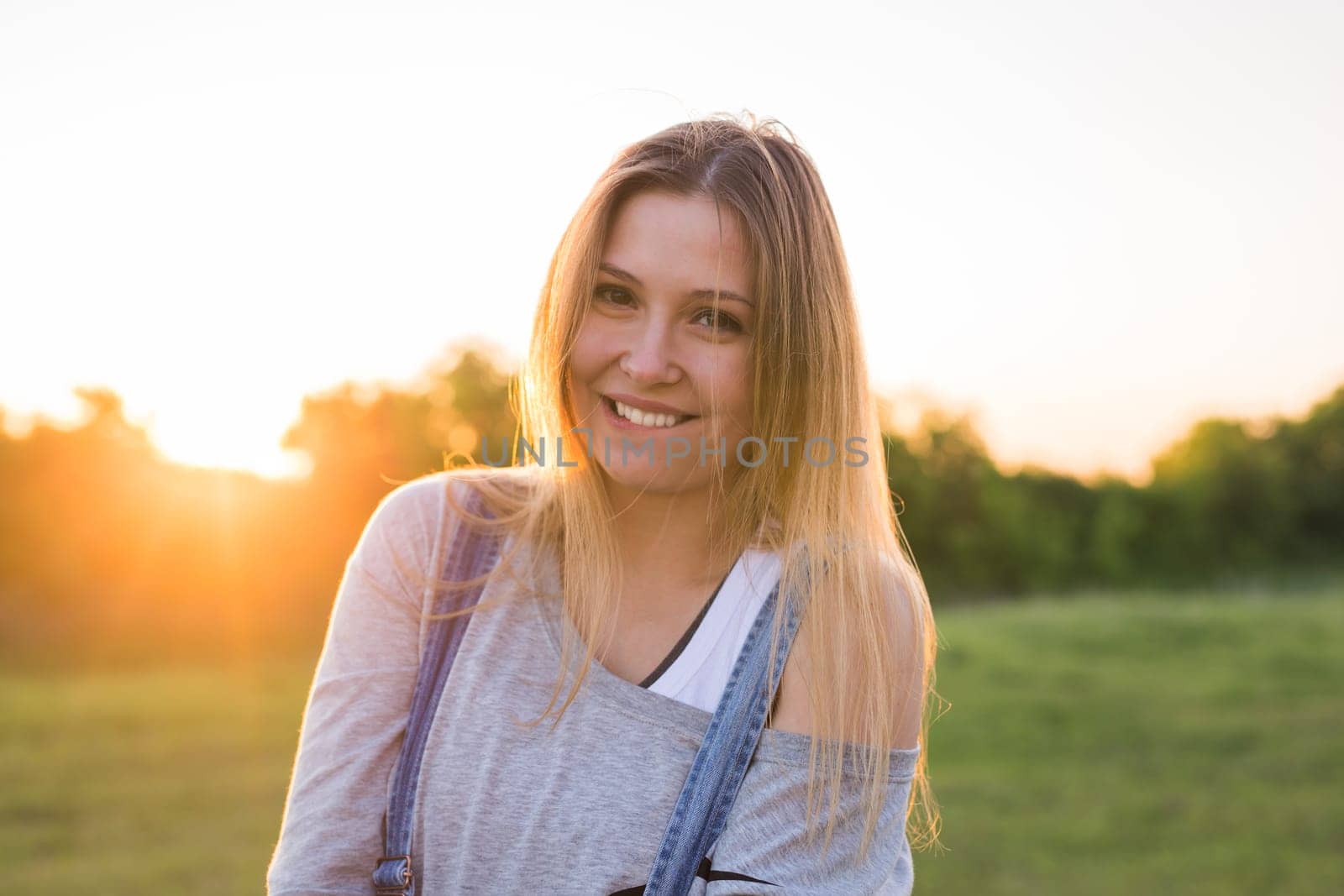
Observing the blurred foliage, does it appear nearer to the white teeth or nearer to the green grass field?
the white teeth

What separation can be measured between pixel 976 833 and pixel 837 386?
4837 mm

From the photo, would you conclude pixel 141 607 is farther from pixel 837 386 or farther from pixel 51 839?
pixel 837 386

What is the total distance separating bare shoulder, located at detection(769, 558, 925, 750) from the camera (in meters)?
1.75

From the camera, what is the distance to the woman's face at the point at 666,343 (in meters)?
1.83

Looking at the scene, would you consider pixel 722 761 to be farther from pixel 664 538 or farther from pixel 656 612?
pixel 664 538

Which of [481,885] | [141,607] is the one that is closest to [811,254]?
[481,885]

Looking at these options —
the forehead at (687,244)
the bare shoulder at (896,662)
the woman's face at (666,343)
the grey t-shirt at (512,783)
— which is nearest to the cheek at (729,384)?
the woman's face at (666,343)

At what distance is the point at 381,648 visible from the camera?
177 cm

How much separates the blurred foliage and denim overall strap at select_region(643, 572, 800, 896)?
781 mm

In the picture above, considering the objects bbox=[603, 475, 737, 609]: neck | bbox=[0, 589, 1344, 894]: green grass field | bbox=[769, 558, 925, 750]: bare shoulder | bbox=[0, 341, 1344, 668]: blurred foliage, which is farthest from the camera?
bbox=[0, 341, 1344, 668]: blurred foliage

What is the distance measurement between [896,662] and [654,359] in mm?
658

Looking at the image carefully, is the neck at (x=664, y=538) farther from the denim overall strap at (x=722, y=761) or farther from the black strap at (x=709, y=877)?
the black strap at (x=709, y=877)

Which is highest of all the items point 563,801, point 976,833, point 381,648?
point 381,648

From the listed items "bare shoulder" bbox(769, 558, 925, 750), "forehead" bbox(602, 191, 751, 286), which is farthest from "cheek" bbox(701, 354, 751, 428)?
"bare shoulder" bbox(769, 558, 925, 750)
